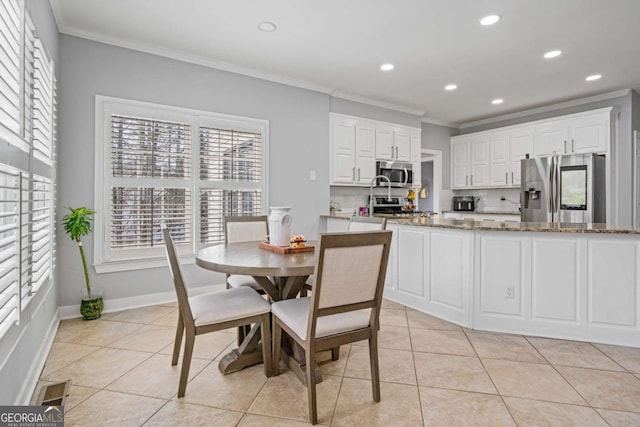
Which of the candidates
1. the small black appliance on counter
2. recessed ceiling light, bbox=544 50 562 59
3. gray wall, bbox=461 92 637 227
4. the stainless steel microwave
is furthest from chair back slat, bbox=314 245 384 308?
the small black appliance on counter

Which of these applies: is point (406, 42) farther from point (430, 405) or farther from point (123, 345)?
point (123, 345)

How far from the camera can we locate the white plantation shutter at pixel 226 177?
367 cm

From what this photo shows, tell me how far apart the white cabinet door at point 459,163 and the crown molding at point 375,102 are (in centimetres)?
121

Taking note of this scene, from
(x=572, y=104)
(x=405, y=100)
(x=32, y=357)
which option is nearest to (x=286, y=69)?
(x=405, y=100)

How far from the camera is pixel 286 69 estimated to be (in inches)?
155

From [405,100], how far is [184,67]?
3.26m

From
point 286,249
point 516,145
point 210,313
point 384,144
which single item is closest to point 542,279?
point 286,249

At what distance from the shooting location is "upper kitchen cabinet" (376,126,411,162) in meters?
A: 5.24

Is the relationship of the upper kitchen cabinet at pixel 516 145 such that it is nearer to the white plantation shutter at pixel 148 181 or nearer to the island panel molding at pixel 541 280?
the island panel molding at pixel 541 280

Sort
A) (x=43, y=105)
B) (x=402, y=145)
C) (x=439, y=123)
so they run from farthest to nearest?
(x=439, y=123) → (x=402, y=145) → (x=43, y=105)

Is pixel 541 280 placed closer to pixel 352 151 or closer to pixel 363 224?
pixel 363 224

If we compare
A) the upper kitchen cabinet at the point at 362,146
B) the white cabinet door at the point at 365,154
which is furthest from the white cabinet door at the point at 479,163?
the white cabinet door at the point at 365,154

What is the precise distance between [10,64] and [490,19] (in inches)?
131

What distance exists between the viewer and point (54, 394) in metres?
1.82
